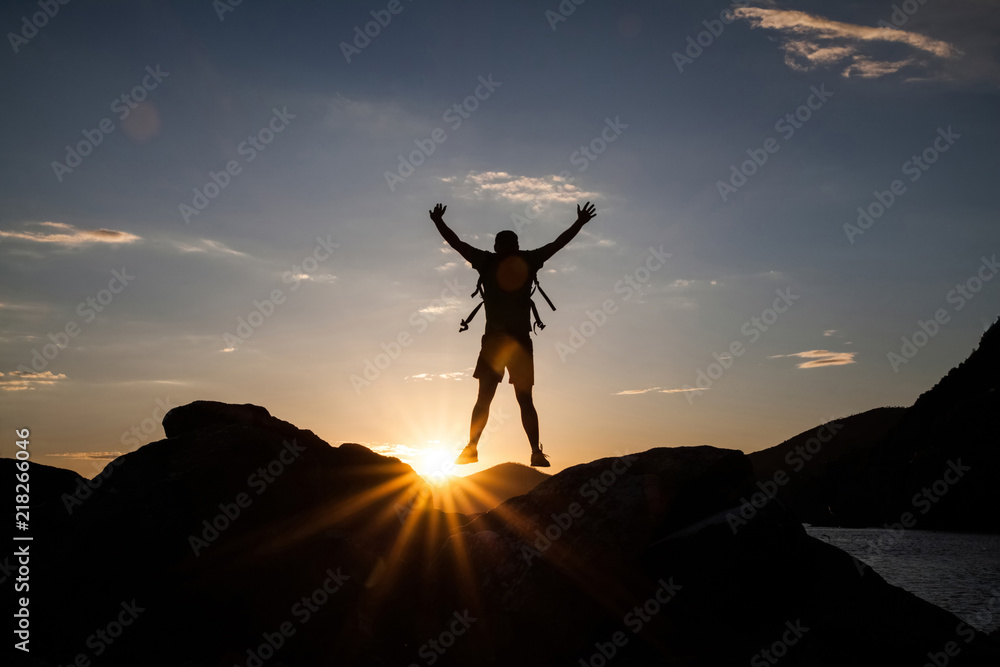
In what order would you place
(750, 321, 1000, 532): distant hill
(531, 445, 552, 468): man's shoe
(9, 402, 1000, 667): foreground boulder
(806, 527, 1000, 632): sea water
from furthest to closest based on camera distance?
(750, 321, 1000, 532): distant hill, (806, 527, 1000, 632): sea water, (531, 445, 552, 468): man's shoe, (9, 402, 1000, 667): foreground boulder

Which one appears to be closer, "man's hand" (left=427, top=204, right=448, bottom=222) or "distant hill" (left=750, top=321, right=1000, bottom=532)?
"man's hand" (left=427, top=204, right=448, bottom=222)

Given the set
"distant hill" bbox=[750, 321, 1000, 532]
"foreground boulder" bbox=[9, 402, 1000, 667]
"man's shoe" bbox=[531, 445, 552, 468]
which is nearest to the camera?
"foreground boulder" bbox=[9, 402, 1000, 667]

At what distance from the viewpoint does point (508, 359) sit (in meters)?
10.8

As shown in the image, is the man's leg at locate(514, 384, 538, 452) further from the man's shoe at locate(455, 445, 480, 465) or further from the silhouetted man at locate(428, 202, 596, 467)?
the man's shoe at locate(455, 445, 480, 465)

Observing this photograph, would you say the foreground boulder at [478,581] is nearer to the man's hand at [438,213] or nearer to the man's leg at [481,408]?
the man's leg at [481,408]

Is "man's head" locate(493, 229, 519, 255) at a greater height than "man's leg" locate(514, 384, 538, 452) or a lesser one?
greater

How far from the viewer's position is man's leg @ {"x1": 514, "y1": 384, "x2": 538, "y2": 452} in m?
10.5

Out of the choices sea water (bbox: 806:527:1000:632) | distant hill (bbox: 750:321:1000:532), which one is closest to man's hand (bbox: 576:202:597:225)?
sea water (bbox: 806:527:1000:632)

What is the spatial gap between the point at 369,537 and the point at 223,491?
2472mm

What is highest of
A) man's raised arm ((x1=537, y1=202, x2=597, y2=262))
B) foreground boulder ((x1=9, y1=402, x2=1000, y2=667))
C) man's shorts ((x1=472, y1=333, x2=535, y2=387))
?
man's raised arm ((x1=537, y1=202, x2=597, y2=262))

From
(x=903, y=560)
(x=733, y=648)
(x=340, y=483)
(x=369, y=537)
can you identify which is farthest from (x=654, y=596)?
(x=903, y=560)

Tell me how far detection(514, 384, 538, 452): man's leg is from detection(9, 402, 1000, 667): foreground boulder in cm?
87

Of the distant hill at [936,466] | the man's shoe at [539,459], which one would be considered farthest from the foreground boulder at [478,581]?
the distant hill at [936,466]

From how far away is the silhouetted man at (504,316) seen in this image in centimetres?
1064
